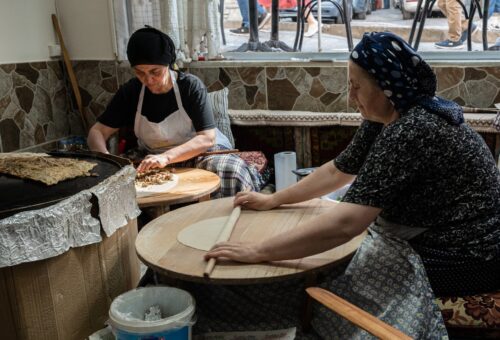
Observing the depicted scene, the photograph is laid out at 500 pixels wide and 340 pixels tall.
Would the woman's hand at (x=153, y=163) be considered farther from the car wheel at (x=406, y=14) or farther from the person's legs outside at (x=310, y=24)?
the car wheel at (x=406, y=14)

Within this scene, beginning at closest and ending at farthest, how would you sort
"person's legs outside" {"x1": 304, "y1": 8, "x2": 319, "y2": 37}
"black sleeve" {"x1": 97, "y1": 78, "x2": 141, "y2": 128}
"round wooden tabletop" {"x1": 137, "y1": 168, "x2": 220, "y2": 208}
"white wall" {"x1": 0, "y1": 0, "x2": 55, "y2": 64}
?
"round wooden tabletop" {"x1": 137, "y1": 168, "x2": 220, "y2": 208} < "black sleeve" {"x1": 97, "y1": 78, "x2": 141, "y2": 128} < "white wall" {"x1": 0, "y1": 0, "x2": 55, "y2": 64} < "person's legs outside" {"x1": 304, "y1": 8, "x2": 319, "y2": 37}

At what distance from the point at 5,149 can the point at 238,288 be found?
262 cm

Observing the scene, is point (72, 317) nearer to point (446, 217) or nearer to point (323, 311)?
point (323, 311)

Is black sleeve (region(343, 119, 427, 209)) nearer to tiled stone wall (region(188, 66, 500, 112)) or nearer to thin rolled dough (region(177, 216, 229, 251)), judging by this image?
thin rolled dough (region(177, 216, 229, 251))

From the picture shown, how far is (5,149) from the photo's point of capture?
3.75m

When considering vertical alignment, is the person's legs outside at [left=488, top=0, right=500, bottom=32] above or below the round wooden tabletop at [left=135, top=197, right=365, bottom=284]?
above

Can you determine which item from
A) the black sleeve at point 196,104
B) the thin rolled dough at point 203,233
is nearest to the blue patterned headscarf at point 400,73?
the thin rolled dough at point 203,233

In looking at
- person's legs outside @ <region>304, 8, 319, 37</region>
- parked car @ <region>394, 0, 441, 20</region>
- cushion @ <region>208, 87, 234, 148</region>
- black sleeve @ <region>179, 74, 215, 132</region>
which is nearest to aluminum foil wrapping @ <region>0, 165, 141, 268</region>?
black sleeve @ <region>179, 74, 215, 132</region>

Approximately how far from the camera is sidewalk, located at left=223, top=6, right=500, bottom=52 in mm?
3943

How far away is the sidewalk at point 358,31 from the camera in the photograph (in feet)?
12.9

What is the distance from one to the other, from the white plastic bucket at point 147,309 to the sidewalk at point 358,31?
9.55 ft

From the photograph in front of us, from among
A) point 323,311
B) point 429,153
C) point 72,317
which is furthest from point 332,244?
point 72,317

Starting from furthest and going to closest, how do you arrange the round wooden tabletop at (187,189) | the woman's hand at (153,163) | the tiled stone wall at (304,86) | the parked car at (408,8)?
1. the parked car at (408,8)
2. the tiled stone wall at (304,86)
3. the woman's hand at (153,163)
4. the round wooden tabletop at (187,189)

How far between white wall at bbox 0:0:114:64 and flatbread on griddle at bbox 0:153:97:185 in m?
1.87
